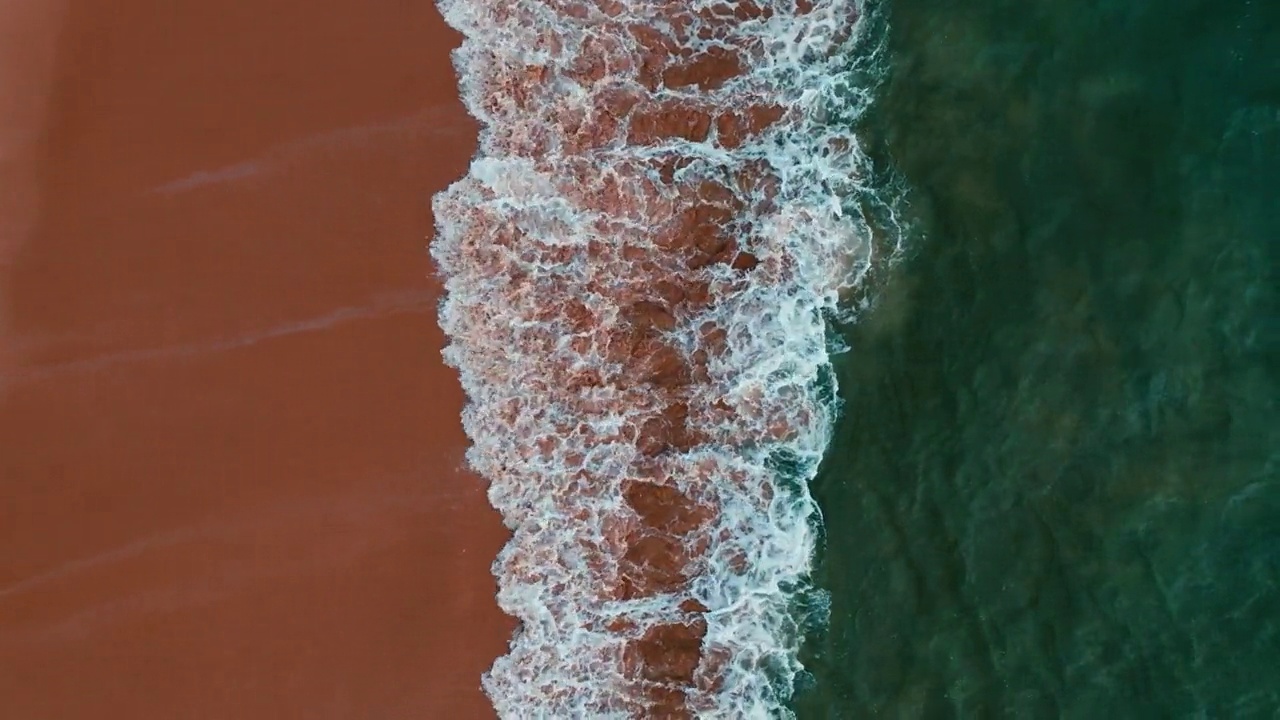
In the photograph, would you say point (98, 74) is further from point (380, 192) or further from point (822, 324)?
point (822, 324)

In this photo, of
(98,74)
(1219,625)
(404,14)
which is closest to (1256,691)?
(1219,625)

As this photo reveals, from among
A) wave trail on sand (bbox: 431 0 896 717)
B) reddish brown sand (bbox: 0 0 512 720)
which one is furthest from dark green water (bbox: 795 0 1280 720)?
reddish brown sand (bbox: 0 0 512 720)

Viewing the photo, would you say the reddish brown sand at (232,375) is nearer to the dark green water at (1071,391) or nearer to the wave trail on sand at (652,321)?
the wave trail on sand at (652,321)

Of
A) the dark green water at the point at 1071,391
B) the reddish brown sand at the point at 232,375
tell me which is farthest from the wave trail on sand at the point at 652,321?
the dark green water at the point at 1071,391

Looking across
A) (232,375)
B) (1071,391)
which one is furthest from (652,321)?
(232,375)

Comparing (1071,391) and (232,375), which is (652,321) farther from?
(232,375)

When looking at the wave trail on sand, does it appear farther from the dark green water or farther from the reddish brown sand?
the dark green water
